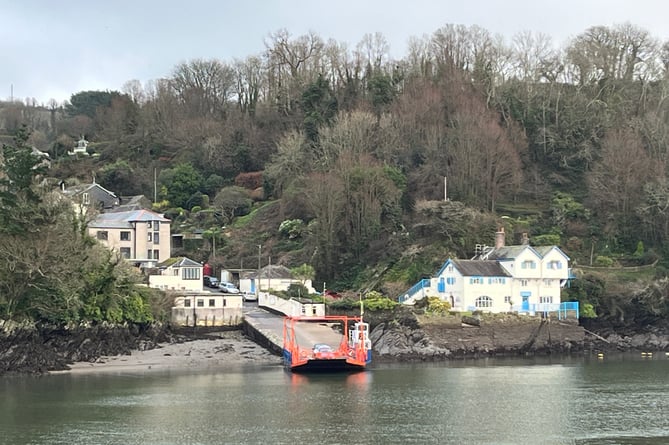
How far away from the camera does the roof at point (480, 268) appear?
6950cm

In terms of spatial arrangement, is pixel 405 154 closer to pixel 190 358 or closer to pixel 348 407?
pixel 190 358

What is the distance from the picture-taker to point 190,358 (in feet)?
203

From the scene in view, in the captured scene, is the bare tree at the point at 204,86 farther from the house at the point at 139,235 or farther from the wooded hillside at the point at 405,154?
the house at the point at 139,235

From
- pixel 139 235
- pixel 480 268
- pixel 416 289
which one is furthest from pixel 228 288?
pixel 480 268

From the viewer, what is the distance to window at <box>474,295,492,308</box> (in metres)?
69.6

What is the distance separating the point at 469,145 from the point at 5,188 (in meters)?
35.1

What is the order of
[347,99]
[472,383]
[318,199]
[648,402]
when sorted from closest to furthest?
[648,402] → [472,383] → [318,199] → [347,99]

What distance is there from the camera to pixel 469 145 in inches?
3174

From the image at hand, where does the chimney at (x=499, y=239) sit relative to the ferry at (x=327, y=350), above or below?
above

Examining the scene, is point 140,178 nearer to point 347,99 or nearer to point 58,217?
point 347,99

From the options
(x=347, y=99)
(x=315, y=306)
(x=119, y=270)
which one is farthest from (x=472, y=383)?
(x=347, y=99)

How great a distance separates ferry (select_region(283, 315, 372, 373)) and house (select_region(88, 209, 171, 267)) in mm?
22039

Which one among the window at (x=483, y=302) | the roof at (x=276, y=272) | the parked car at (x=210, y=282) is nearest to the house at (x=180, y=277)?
the parked car at (x=210, y=282)

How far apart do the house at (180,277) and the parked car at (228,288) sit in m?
3.13
